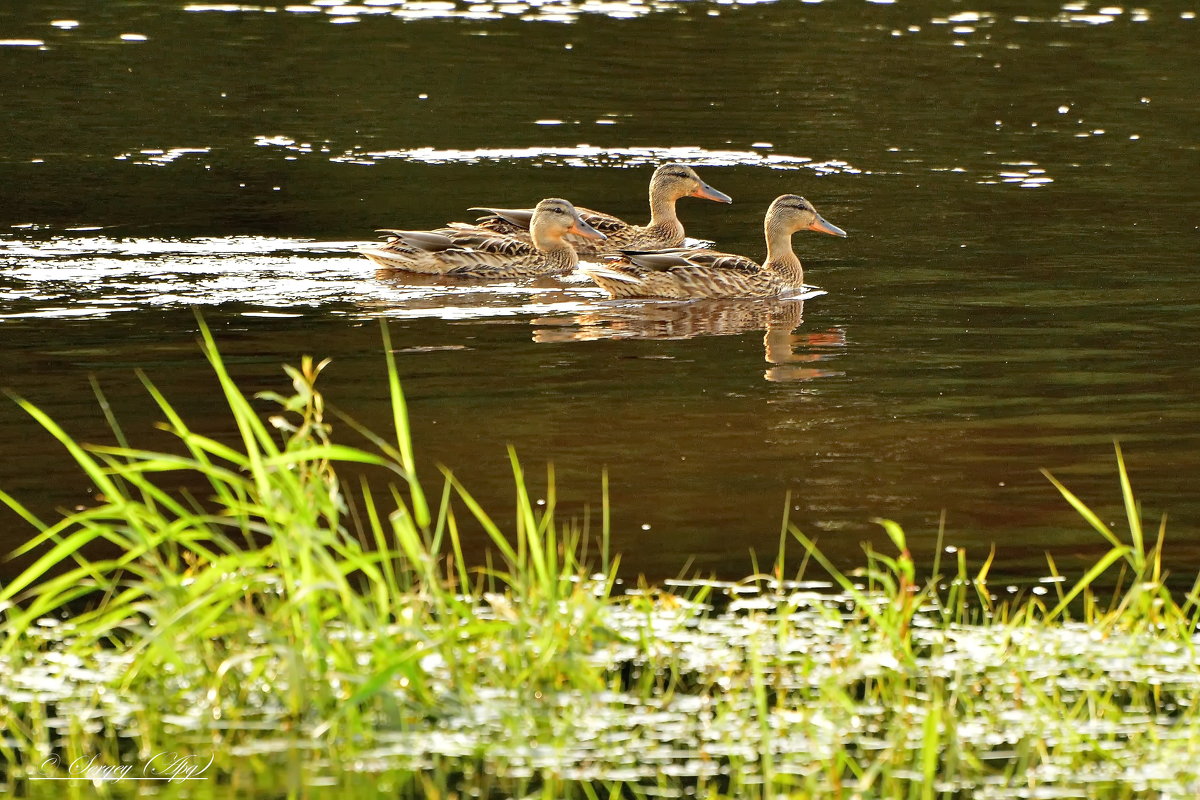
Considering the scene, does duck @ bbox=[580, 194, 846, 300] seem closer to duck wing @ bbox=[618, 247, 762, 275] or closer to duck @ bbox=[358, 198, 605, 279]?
duck wing @ bbox=[618, 247, 762, 275]

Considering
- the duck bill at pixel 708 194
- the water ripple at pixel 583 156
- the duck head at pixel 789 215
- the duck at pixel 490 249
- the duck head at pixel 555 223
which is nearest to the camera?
the duck at pixel 490 249

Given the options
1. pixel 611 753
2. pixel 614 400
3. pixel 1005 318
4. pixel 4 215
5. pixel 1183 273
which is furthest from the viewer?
pixel 4 215

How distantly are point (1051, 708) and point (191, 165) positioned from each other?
14157 millimetres

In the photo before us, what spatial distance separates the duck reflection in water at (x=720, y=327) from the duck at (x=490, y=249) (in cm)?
136

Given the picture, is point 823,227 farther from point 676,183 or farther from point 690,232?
point 690,232

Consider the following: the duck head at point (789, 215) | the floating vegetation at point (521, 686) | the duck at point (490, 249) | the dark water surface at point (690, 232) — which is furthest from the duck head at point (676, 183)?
the floating vegetation at point (521, 686)

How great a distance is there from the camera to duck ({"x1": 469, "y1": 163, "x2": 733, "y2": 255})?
1566 cm

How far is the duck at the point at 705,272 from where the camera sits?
45.5ft

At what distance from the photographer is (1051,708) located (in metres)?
5.68

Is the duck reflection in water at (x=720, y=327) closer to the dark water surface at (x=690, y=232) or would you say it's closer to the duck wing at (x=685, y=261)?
the dark water surface at (x=690, y=232)

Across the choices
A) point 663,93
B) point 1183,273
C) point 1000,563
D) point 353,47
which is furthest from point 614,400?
point 353,47

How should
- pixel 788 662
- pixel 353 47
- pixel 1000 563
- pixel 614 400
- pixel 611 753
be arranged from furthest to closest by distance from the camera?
pixel 353 47
pixel 614 400
pixel 1000 563
pixel 788 662
pixel 611 753

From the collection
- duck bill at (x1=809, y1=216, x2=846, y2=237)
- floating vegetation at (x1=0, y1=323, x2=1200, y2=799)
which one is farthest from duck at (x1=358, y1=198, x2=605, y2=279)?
floating vegetation at (x1=0, y1=323, x2=1200, y2=799)

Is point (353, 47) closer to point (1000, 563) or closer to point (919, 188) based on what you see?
point (919, 188)
